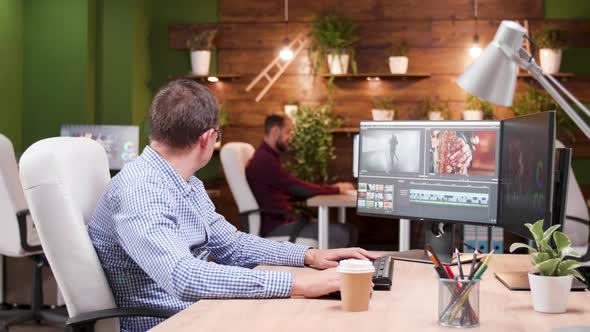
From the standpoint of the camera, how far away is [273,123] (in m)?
6.11

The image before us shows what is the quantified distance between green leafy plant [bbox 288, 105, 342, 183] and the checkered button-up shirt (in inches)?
181

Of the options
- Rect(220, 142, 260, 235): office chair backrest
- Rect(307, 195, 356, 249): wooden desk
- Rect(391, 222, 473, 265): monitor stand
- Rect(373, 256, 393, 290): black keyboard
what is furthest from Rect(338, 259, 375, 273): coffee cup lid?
Rect(220, 142, 260, 235): office chair backrest

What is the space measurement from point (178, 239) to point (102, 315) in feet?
0.92

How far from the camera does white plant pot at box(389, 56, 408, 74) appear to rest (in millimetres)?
7164

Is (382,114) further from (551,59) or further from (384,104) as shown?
(551,59)

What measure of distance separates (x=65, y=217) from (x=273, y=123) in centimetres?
398

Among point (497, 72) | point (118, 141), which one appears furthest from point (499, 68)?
point (118, 141)

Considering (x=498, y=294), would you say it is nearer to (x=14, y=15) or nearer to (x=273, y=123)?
(x=273, y=123)

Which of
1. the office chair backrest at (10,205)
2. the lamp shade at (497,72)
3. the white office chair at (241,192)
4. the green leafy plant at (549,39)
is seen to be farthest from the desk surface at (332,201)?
the lamp shade at (497,72)

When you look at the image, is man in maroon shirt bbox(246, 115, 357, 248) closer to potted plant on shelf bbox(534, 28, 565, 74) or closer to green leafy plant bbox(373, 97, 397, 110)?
green leafy plant bbox(373, 97, 397, 110)

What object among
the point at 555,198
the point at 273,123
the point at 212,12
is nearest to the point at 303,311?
the point at 555,198

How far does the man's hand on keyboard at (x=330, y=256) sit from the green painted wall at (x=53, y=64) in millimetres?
4728

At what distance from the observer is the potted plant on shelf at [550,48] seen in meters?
7.04

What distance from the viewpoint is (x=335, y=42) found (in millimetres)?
7238
